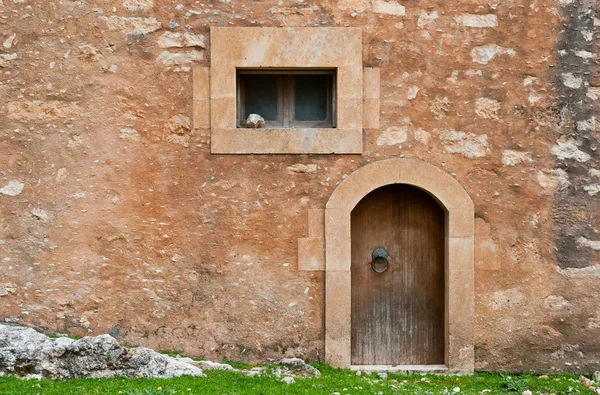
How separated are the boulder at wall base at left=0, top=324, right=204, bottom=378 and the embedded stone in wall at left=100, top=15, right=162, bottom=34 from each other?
8.30 feet

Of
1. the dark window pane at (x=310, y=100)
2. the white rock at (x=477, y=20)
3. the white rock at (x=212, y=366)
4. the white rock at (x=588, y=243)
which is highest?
the white rock at (x=477, y=20)

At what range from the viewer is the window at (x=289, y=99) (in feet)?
19.1

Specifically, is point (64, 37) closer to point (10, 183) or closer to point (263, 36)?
point (10, 183)

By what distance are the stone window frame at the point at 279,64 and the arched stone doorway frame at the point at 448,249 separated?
1.11 feet

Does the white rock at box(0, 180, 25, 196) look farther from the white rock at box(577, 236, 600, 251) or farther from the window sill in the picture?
the white rock at box(577, 236, 600, 251)

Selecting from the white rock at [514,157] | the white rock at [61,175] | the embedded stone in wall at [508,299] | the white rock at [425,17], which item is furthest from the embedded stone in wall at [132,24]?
the embedded stone in wall at [508,299]

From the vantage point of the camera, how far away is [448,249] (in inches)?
220

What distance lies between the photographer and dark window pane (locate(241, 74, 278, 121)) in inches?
229

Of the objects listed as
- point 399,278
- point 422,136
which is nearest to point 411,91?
point 422,136

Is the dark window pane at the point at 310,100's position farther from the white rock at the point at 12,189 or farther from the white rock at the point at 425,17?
the white rock at the point at 12,189

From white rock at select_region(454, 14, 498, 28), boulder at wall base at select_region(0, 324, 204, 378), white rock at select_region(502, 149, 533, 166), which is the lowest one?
boulder at wall base at select_region(0, 324, 204, 378)

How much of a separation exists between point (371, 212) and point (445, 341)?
1293mm

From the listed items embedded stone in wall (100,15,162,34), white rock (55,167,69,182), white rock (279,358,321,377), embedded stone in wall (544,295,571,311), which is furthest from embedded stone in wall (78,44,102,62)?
embedded stone in wall (544,295,571,311)

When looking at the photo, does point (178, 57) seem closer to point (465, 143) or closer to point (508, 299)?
point (465, 143)
